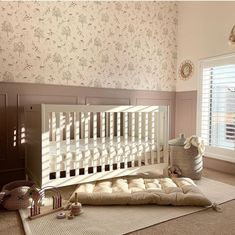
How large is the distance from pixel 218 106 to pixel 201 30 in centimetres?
114

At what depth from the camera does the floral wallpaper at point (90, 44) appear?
8.87ft

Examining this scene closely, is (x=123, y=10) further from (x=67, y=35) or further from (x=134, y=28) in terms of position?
(x=67, y=35)

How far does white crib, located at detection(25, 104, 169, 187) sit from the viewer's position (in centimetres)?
210

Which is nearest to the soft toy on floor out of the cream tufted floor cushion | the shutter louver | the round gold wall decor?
the cream tufted floor cushion

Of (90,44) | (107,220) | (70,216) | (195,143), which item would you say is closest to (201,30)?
(90,44)

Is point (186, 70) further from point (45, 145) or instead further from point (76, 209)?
point (76, 209)

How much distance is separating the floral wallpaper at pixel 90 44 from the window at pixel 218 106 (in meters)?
0.68

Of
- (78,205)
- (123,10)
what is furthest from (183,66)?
(78,205)

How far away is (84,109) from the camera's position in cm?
222

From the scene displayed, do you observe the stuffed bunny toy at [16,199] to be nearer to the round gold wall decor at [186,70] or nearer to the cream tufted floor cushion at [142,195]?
the cream tufted floor cushion at [142,195]

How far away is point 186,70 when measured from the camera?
378cm

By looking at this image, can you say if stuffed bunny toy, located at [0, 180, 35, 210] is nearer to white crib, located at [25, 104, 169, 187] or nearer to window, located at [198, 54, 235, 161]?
white crib, located at [25, 104, 169, 187]

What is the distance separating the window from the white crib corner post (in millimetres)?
A: 2245

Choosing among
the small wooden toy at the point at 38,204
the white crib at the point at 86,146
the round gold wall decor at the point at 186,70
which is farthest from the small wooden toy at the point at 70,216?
the round gold wall decor at the point at 186,70
